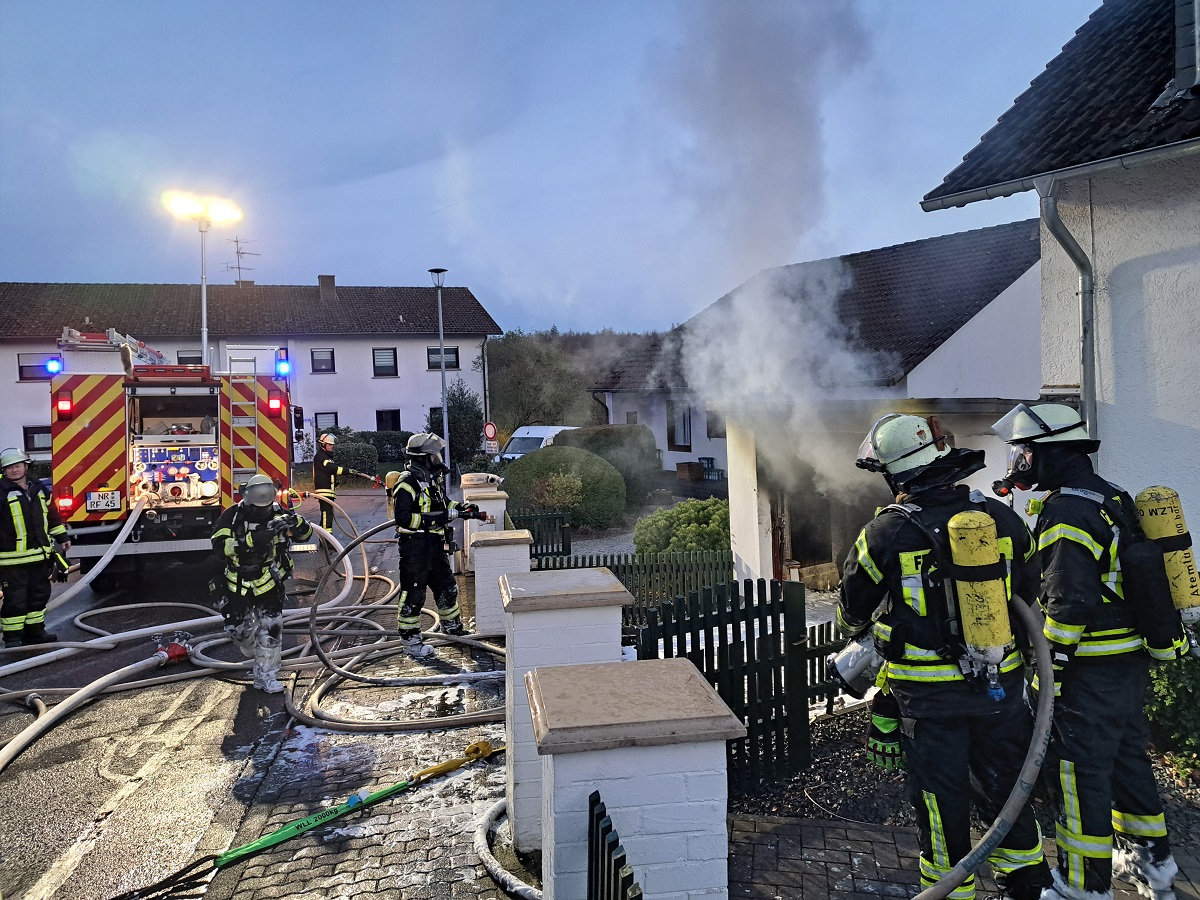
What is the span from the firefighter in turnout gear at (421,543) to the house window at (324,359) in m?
25.6

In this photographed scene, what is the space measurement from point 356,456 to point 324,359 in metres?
7.77

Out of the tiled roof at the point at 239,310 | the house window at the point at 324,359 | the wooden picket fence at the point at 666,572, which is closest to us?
the wooden picket fence at the point at 666,572

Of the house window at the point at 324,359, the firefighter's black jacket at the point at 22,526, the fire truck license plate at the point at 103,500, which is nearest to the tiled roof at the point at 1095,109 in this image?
the firefighter's black jacket at the point at 22,526

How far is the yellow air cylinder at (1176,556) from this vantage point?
313 cm

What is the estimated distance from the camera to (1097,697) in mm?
3176

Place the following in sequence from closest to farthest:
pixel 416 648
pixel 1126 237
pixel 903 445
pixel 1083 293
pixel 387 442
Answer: pixel 903 445 → pixel 1126 237 → pixel 1083 293 → pixel 416 648 → pixel 387 442

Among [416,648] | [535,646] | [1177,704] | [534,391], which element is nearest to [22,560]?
[416,648]

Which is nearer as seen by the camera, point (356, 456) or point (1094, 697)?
Result: point (1094, 697)

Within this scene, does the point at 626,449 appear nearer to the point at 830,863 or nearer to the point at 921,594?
the point at 830,863

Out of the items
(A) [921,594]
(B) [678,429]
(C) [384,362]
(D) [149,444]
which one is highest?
(C) [384,362]

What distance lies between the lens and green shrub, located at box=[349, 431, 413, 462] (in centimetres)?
2862

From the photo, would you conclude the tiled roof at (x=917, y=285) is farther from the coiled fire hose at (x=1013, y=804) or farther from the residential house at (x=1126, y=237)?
the coiled fire hose at (x=1013, y=804)

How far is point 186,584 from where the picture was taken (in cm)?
1048

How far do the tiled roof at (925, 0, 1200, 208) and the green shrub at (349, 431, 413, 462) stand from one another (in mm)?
24293
